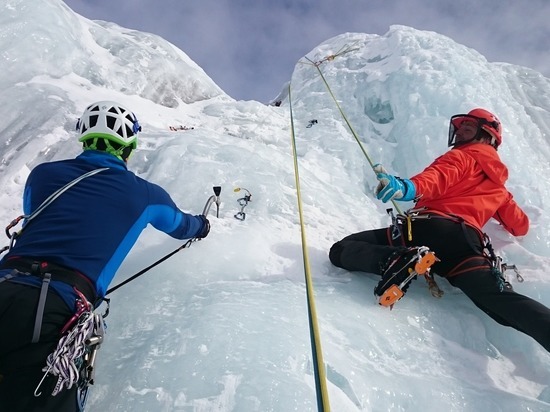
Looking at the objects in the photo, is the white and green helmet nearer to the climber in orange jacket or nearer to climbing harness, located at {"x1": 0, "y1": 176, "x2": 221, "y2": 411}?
climbing harness, located at {"x1": 0, "y1": 176, "x2": 221, "y2": 411}

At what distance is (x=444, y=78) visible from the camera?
7.32 meters

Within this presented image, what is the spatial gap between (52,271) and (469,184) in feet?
9.60

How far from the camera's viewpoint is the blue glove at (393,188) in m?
2.46

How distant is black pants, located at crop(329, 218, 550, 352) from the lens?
2008 millimetres

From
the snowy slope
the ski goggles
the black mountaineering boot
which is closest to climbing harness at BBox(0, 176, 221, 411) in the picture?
the snowy slope

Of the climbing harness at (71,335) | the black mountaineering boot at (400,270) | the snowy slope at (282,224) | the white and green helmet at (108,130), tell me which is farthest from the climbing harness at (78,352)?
the black mountaineering boot at (400,270)

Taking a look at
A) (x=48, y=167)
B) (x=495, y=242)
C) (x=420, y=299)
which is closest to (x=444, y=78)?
(x=495, y=242)

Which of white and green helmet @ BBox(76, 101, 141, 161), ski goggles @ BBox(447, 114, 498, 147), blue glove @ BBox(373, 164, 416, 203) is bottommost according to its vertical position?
blue glove @ BBox(373, 164, 416, 203)

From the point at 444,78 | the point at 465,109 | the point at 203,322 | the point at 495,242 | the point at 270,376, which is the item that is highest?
the point at 444,78

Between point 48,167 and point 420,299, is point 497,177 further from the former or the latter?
point 48,167

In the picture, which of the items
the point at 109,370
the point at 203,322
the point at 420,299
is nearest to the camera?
the point at 109,370

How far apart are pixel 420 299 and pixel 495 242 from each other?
52.4 inches

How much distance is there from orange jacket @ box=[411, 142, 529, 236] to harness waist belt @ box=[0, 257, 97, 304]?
2.40 meters

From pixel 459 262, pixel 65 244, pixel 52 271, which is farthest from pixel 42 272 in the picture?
pixel 459 262
